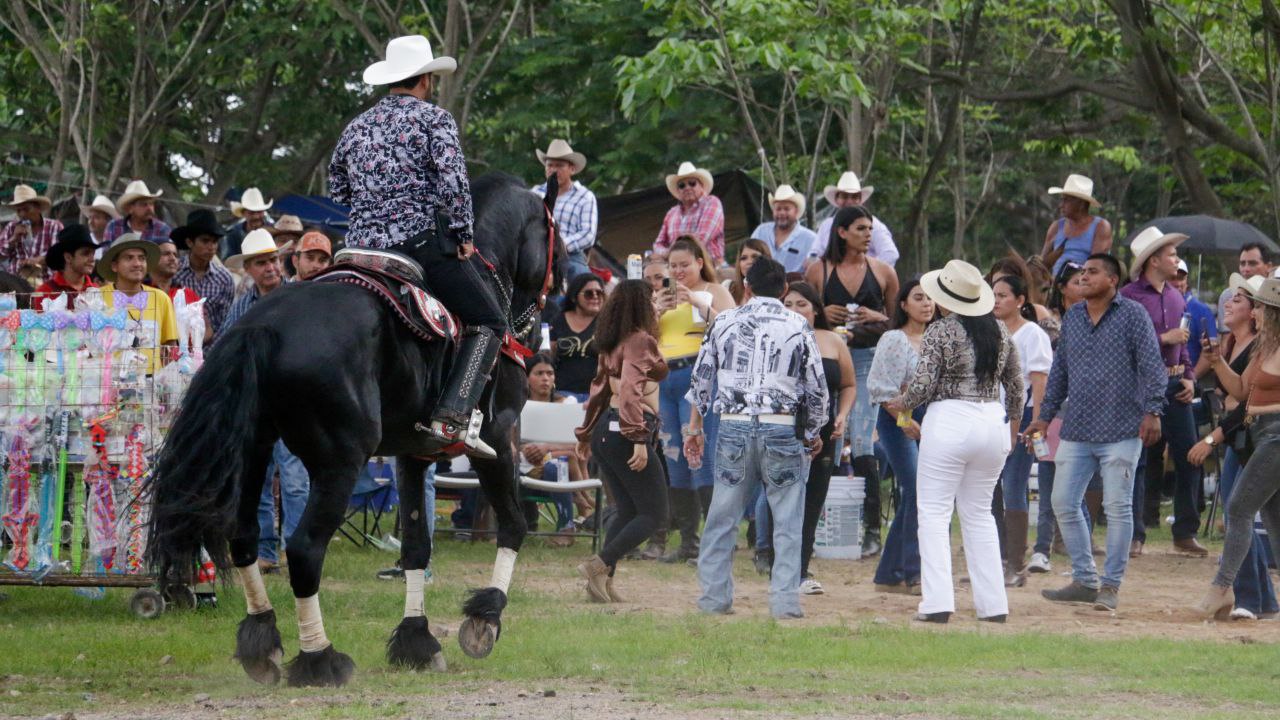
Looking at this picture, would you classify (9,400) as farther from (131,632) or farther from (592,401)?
(592,401)

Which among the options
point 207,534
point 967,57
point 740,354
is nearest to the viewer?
point 207,534

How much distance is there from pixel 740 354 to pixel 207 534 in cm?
404

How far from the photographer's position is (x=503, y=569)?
9.39 meters

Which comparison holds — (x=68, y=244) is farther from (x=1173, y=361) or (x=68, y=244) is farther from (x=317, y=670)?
(x=1173, y=361)

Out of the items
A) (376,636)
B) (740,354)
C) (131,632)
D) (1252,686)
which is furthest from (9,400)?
(1252,686)

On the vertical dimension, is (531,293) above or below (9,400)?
above

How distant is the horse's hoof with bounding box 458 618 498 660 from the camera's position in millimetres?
8945

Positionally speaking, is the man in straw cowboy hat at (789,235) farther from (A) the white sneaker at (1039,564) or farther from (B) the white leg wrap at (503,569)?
(B) the white leg wrap at (503,569)

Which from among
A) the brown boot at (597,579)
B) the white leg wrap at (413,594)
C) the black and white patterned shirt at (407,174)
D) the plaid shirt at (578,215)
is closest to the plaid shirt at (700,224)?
the plaid shirt at (578,215)

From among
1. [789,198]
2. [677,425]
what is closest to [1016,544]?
[677,425]

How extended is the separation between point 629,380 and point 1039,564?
394cm

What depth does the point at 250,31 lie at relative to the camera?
25844 millimetres

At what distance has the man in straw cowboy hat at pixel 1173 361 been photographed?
14.8 metres

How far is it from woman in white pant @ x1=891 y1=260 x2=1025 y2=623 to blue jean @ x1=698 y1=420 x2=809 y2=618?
0.81 metres
